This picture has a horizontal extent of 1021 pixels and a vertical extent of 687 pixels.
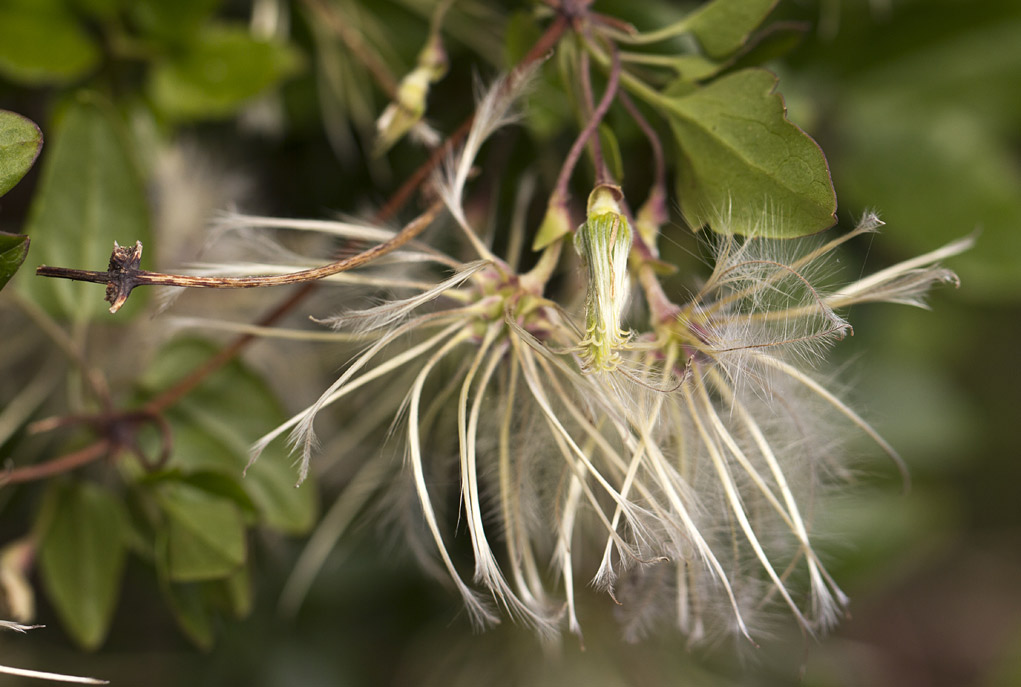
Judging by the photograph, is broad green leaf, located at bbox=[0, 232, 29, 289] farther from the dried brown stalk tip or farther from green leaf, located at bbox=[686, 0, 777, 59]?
green leaf, located at bbox=[686, 0, 777, 59]

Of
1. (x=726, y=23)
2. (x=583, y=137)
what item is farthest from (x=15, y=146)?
(x=726, y=23)

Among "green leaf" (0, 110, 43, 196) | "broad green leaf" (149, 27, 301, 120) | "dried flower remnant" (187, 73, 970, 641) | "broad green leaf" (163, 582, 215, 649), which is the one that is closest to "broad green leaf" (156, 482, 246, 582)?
"broad green leaf" (163, 582, 215, 649)

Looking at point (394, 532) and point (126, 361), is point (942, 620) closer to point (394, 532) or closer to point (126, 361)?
point (394, 532)

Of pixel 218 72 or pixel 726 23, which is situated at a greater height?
pixel 218 72

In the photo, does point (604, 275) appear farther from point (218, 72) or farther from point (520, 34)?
point (218, 72)

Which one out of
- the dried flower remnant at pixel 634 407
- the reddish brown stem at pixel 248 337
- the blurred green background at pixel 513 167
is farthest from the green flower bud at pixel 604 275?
the blurred green background at pixel 513 167

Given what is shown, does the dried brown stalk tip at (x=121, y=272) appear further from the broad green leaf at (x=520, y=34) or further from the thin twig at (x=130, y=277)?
the broad green leaf at (x=520, y=34)
